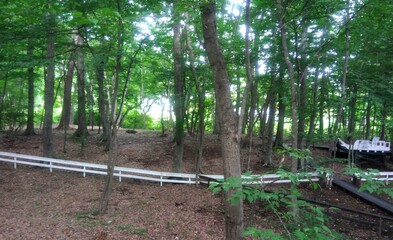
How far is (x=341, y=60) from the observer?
29.2 feet

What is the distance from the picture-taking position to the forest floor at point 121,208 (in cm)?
582

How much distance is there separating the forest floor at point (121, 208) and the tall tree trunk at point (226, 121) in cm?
80

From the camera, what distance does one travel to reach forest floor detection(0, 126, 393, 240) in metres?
5.82

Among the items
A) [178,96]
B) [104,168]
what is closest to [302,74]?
[178,96]

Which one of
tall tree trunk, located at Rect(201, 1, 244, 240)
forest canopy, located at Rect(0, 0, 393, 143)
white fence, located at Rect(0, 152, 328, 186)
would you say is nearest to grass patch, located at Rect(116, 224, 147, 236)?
tall tree trunk, located at Rect(201, 1, 244, 240)

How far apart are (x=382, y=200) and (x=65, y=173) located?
429 inches

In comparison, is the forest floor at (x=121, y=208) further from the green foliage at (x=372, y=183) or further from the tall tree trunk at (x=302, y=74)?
the tall tree trunk at (x=302, y=74)

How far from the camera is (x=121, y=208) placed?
7195 millimetres

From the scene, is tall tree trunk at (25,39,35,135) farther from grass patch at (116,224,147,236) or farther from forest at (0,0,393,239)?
grass patch at (116,224,147,236)

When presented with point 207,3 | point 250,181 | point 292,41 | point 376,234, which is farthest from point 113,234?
point 292,41

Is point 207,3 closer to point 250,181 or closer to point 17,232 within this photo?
point 250,181

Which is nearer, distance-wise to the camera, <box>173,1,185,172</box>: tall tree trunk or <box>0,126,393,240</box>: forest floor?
<box>0,126,393,240</box>: forest floor

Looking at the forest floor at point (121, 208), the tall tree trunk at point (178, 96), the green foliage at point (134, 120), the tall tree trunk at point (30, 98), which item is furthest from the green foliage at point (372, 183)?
the green foliage at point (134, 120)

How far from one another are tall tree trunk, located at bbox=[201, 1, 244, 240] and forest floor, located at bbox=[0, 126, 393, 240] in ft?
2.62
